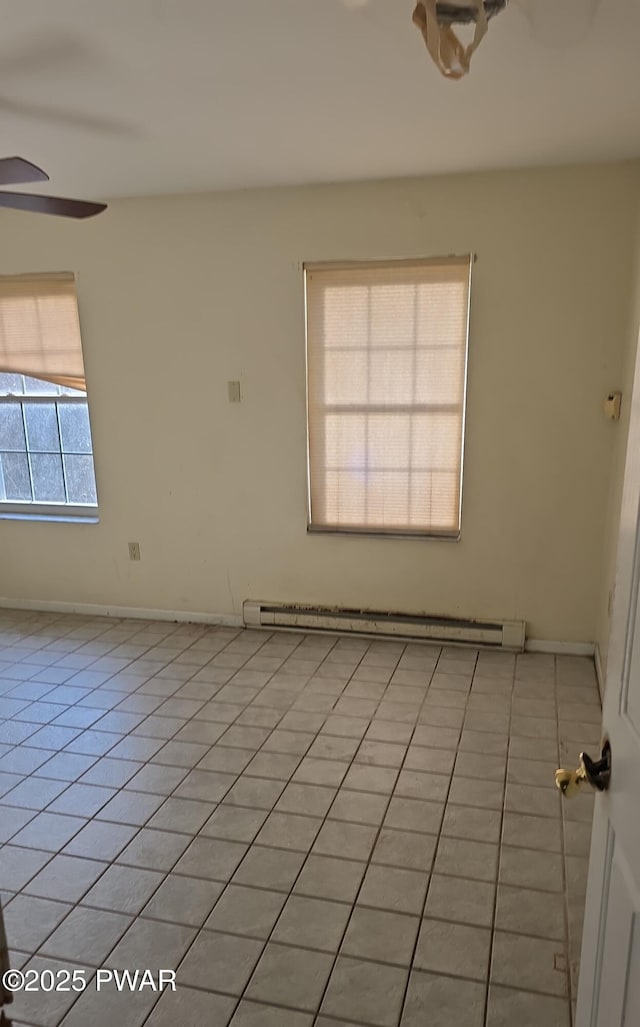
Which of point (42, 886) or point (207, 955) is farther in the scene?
point (42, 886)

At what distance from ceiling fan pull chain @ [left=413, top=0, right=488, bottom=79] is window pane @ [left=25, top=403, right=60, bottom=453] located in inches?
126

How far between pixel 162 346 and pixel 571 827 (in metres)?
3.09

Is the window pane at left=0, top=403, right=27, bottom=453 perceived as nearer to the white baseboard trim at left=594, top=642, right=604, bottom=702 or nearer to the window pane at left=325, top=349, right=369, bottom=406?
the window pane at left=325, top=349, right=369, bottom=406

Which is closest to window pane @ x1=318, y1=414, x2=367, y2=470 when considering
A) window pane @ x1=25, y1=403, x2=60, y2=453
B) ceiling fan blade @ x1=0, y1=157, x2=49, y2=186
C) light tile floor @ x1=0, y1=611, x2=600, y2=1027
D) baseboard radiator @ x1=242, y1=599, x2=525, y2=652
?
baseboard radiator @ x1=242, y1=599, x2=525, y2=652

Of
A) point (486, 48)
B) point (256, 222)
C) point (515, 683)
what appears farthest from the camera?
point (256, 222)

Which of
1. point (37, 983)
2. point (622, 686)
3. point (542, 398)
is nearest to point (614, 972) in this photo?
point (622, 686)

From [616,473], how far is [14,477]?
3.65 metres

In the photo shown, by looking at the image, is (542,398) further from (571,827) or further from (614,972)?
(614,972)

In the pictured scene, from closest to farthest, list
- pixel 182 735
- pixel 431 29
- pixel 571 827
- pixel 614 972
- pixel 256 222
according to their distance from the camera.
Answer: pixel 614 972 < pixel 431 29 < pixel 571 827 < pixel 182 735 < pixel 256 222

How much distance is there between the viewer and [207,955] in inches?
67.9

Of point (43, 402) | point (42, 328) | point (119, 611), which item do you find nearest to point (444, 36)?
point (42, 328)

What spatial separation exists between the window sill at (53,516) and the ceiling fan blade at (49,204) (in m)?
2.19

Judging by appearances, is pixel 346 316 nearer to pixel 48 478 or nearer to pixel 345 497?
pixel 345 497

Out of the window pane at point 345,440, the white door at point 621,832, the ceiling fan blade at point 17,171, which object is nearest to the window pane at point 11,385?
the window pane at point 345,440
